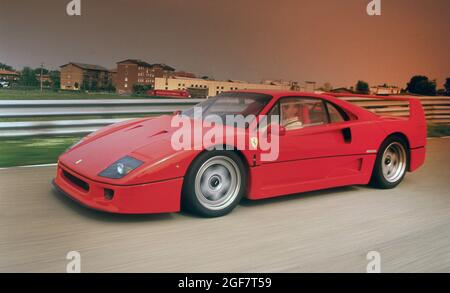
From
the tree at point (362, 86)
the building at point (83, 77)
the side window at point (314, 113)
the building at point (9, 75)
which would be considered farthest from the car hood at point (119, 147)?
the tree at point (362, 86)

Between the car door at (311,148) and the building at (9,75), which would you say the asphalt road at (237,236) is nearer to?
the car door at (311,148)

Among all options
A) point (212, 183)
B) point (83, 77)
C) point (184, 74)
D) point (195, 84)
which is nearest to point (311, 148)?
point (212, 183)

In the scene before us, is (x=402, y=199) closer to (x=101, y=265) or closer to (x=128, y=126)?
(x=128, y=126)

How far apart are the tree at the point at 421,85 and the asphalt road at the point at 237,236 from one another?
19.0 feet

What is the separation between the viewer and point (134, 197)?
146 inches

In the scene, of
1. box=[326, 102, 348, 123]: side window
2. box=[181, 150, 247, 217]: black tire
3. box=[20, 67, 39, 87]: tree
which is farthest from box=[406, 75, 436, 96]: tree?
box=[20, 67, 39, 87]: tree

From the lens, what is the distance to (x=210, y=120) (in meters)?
4.63

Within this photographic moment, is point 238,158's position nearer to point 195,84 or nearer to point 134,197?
point 134,197

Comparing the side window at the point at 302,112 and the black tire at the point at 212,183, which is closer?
the black tire at the point at 212,183

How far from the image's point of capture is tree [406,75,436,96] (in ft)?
33.7

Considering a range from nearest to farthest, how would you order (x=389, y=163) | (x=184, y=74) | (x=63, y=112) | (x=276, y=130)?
(x=276, y=130)
(x=389, y=163)
(x=63, y=112)
(x=184, y=74)

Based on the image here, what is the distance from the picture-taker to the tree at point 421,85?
10277mm

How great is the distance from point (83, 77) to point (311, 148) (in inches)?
168

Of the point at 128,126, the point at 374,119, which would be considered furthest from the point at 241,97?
the point at 374,119
